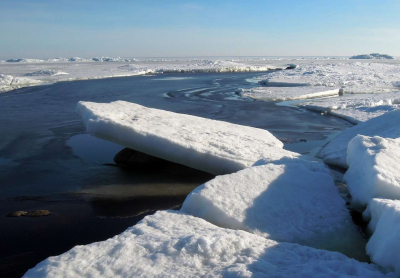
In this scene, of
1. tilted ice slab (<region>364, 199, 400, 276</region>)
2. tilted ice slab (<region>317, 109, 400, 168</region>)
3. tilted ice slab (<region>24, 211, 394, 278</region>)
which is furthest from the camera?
tilted ice slab (<region>317, 109, 400, 168</region>)

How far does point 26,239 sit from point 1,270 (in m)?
0.56

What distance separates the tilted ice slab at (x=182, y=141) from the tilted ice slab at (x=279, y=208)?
964 mm

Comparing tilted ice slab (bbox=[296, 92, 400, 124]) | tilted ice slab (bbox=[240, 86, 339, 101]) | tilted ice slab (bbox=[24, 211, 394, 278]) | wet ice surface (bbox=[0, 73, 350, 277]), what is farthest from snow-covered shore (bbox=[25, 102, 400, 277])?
tilted ice slab (bbox=[240, 86, 339, 101])

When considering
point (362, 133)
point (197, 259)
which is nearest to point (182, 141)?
point (197, 259)

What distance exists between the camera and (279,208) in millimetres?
3492

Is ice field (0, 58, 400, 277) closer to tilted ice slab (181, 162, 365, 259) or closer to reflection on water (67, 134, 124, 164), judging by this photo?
tilted ice slab (181, 162, 365, 259)

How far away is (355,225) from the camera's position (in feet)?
11.8

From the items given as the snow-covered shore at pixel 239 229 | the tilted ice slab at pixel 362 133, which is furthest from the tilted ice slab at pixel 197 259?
the tilted ice slab at pixel 362 133

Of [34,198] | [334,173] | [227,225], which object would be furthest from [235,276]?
[334,173]

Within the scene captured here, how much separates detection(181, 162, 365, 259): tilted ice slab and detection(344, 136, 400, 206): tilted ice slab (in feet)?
0.88

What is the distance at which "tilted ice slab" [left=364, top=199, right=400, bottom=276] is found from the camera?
8.24 ft

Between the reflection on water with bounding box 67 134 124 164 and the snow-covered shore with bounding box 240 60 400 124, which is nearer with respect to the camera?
the reflection on water with bounding box 67 134 124 164

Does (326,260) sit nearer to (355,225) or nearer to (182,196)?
(355,225)

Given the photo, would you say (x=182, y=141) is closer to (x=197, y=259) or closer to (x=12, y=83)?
(x=197, y=259)
